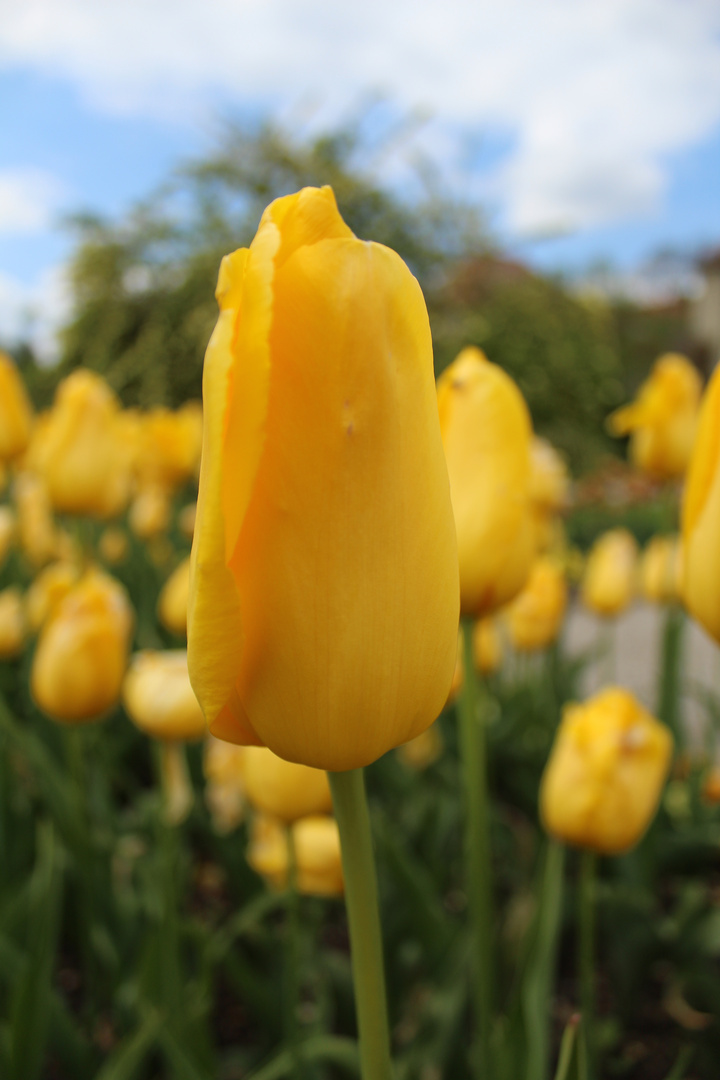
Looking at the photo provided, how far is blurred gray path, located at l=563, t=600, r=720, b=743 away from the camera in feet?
10.5

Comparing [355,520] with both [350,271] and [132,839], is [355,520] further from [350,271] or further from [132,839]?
[132,839]

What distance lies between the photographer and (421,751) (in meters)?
1.72

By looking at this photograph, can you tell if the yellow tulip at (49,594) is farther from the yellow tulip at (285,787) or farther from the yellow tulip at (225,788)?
the yellow tulip at (285,787)

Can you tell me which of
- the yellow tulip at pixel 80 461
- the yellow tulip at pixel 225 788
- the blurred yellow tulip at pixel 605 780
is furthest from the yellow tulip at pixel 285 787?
the yellow tulip at pixel 80 461

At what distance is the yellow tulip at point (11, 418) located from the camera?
206cm

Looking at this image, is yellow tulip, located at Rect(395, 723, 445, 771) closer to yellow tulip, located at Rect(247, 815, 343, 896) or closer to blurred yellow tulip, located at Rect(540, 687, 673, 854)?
yellow tulip, located at Rect(247, 815, 343, 896)

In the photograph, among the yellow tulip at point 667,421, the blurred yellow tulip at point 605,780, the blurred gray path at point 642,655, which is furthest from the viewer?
the blurred gray path at point 642,655

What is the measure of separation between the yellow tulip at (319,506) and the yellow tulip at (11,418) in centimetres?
190

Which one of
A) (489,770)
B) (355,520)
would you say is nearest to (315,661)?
(355,520)

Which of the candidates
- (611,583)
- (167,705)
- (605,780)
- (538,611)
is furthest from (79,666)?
(611,583)

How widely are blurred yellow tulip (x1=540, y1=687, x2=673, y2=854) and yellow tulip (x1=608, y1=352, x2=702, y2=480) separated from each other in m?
0.75

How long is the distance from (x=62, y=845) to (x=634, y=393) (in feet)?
50.0

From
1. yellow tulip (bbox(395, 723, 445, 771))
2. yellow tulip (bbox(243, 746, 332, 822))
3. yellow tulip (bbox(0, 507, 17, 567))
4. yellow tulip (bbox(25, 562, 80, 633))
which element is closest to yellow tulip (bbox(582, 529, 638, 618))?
yellow tulip (bbox(395, 723, 445, 771))

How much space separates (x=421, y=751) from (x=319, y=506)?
144 cm
